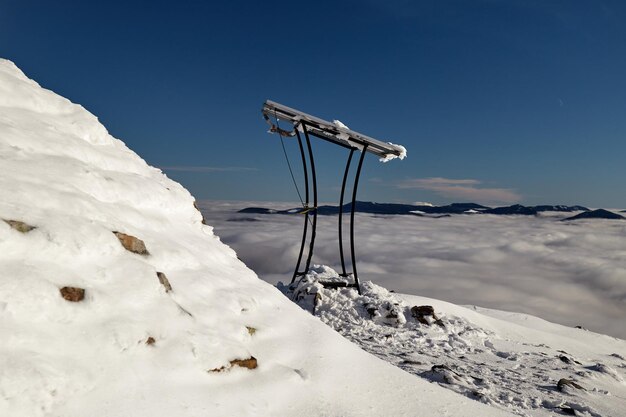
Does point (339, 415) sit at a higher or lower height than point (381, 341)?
higher

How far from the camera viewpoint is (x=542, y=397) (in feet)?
22.2

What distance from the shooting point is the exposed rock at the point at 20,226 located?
3631mm

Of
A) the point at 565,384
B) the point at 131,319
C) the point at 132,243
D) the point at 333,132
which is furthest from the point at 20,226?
the point at 333,132

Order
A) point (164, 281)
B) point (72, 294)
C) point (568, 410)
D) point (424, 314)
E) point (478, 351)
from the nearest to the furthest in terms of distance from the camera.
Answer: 1. point (72, 294)
2. point (164, 281)
3. point (568, 410)
4. point (478, 351)
5. point (424, 314)

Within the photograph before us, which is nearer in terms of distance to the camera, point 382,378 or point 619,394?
point 382,378

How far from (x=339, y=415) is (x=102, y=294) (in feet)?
8.10

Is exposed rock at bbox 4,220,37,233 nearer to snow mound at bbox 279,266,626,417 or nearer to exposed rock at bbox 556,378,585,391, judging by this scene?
snow mound at bbox 279,266,626,417

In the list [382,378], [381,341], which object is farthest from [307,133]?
[382,378]

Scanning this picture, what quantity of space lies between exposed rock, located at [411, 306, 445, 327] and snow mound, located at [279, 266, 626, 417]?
3 centimetres

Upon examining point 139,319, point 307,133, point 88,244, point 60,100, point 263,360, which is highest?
point 307,133

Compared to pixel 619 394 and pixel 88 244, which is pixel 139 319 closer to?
pixel 88 244

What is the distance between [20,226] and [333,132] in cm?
901

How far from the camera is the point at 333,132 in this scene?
11.8 meters

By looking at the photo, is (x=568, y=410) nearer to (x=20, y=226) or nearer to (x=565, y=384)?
(x=565, y=384)
